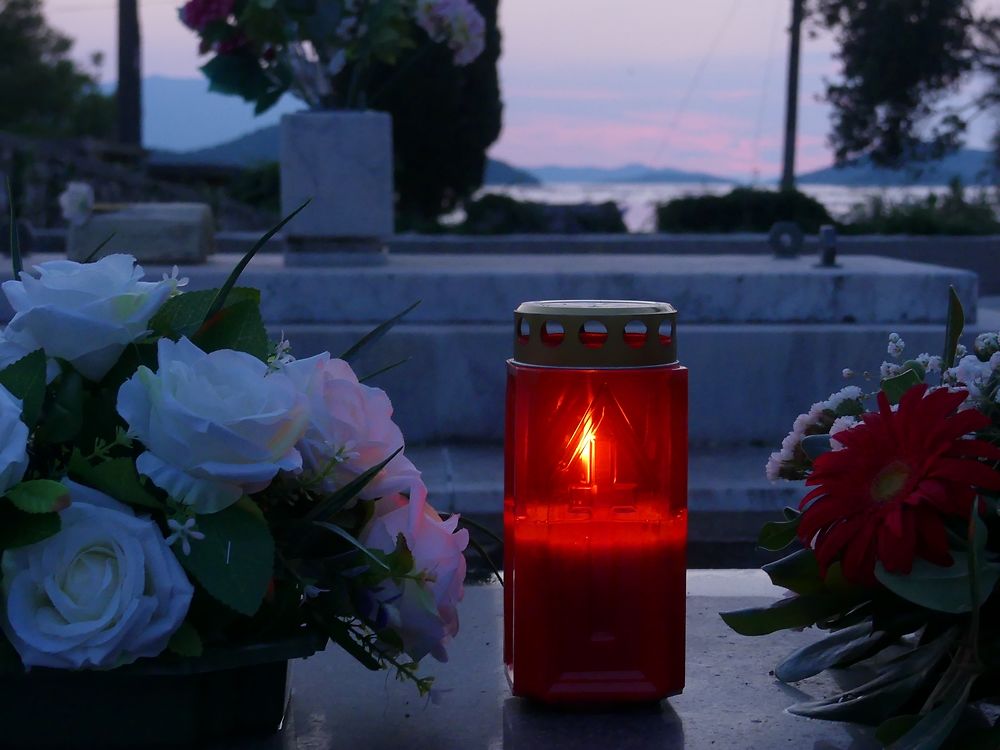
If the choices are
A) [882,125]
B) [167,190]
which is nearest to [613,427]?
[167,190]

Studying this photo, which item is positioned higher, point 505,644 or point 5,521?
point 5,521

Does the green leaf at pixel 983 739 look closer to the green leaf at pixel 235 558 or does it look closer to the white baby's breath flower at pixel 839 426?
the white baby's breath flower at pixel 839 426

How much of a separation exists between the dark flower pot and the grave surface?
0.09 metres

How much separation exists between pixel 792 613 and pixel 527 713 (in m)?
0.29

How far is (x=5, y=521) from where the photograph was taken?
1.06 metres

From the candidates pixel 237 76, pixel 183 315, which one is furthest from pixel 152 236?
pixel 183 315

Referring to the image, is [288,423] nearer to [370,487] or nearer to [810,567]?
[370,487]

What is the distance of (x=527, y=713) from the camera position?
4.29 ft

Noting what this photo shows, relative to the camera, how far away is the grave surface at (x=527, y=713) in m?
1.23

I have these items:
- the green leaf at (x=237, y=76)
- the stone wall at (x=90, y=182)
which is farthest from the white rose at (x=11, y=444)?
the stone wall at (x=90, y=182)

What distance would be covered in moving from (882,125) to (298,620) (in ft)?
74.3

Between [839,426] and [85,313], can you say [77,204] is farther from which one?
[839,426]

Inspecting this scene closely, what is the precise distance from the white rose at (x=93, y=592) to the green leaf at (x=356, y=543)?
0.13 m

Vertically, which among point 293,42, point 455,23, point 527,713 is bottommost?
point 527,713
